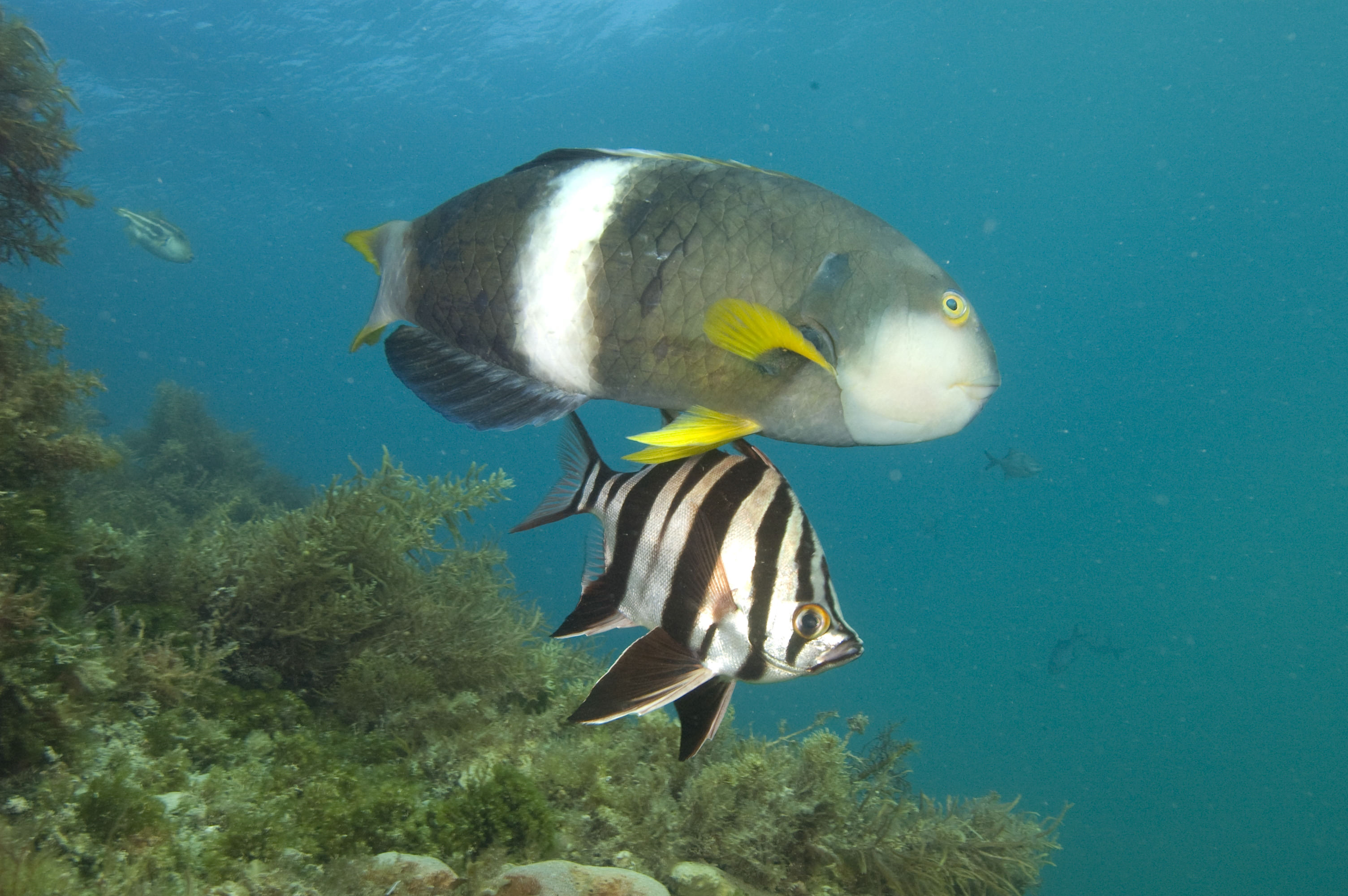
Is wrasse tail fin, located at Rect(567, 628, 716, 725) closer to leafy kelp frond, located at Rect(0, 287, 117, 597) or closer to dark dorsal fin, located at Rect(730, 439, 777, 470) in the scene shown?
dark dorsal fin, located at Rect(730, 439, 777, 470)

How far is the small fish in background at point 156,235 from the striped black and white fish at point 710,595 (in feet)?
37.2

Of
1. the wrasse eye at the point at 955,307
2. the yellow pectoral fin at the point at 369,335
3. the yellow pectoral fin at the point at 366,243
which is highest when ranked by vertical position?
the yellow pectoral fin at the point at 366,243

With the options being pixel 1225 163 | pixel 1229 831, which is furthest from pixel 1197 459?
pixel 1229 831

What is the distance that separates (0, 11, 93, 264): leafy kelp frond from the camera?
3984 millimetres

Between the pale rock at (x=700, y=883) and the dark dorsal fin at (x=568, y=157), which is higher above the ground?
the dark dorsal fin at (x=568, y=157)

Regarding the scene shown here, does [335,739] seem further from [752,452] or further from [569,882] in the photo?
[752,452]

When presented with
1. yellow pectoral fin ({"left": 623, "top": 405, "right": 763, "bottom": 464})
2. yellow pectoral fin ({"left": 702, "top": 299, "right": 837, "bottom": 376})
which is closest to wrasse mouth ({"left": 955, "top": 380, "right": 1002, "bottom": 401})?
yellow pectoral fin ({"left": 702, "top": 299, "right": 837, "bottom": 376})

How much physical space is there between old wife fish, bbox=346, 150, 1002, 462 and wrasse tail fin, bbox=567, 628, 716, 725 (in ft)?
1.59

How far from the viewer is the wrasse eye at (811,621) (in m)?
1.54

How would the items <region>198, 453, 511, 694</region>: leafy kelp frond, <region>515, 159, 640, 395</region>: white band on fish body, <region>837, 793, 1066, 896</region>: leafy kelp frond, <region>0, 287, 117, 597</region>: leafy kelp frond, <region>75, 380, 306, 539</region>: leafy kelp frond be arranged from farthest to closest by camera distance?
1. <region>75, 380, 306, 539</region>: leafy kelp frond
2. <region>198, 453, 511, 694</region>: leafy kelp frond
3. <region>837, 793, 1066, 896</region>: leafy kelp frond
4. <region>0, 287, 117, 597</region>: leafy kelp frond
5. <region>515, 159, 640, 395</region>: white band on fish body

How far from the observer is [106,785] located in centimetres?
179

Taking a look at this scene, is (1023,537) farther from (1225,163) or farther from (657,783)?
(657,783)

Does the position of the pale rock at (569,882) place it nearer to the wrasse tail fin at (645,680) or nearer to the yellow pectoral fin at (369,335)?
the wrasse tail fin at (645,680)

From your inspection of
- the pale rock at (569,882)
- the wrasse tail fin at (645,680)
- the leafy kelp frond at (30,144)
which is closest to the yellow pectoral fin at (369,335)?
the wrasse tail fin at (645,680)
